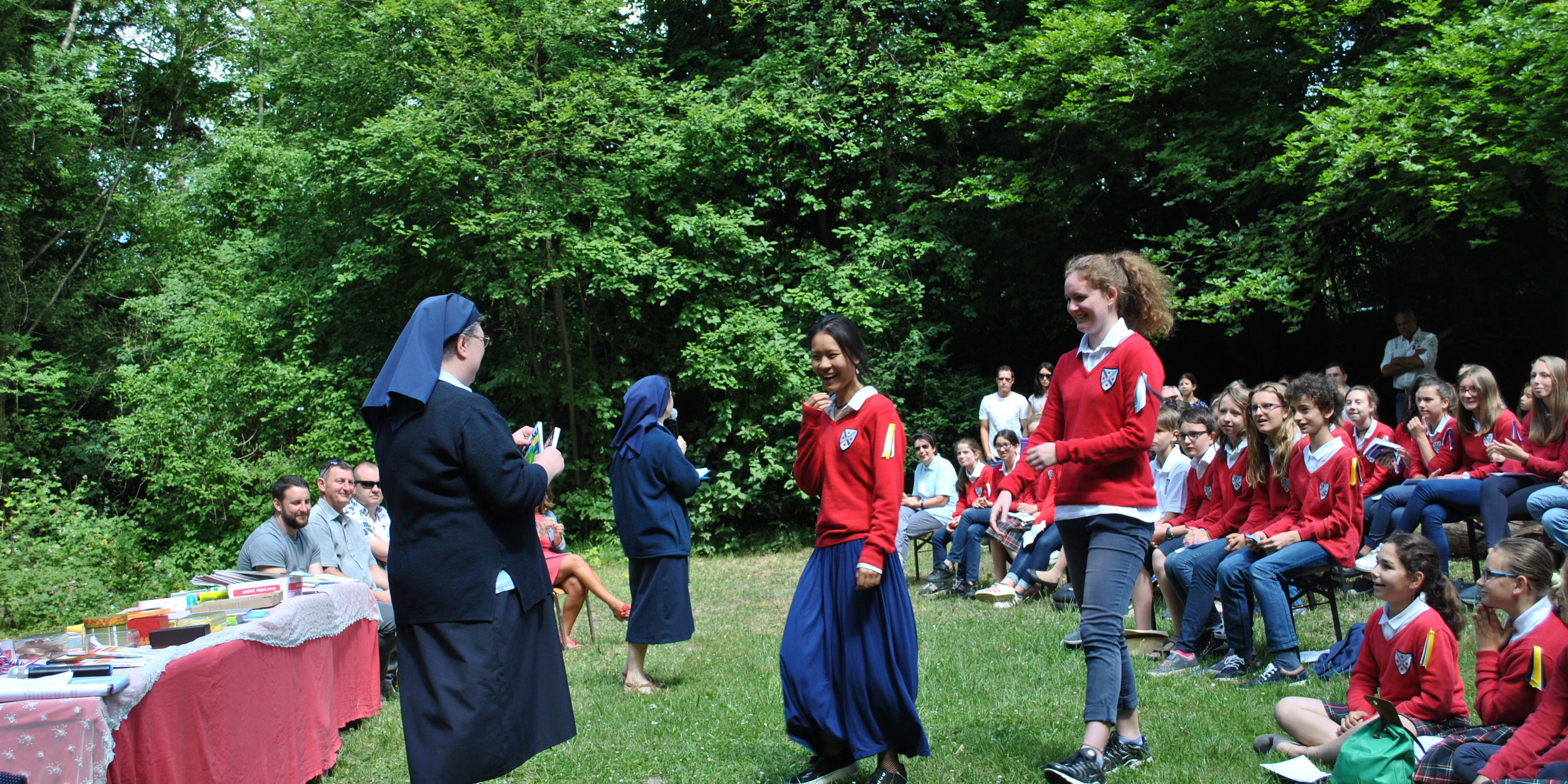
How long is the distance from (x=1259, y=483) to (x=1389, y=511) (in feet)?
5.44

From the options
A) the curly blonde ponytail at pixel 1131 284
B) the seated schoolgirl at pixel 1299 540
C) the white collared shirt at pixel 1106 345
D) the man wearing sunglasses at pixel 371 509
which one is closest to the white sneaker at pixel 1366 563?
the seated schoolgirl at pixel 1299 540

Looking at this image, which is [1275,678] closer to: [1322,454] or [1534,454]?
[1322,454]

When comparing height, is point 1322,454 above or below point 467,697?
above

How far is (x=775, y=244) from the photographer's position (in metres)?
15.1

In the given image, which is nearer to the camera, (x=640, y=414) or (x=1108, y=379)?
(x=1108, y=379)

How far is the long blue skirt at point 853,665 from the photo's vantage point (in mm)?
3998

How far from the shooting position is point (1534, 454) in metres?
6.43

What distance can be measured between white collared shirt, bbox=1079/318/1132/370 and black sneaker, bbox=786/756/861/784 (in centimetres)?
179

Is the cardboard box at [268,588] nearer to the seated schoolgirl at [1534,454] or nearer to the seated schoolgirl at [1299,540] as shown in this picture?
the seated schoolgirl at [1299,540]

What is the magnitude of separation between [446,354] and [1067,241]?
12.9 metres

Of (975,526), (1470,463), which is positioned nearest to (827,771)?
(1470,463)

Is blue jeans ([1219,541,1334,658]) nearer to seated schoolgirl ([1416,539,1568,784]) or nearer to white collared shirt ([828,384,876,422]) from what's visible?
seated schoolgirl ([1416,539,1568,784])

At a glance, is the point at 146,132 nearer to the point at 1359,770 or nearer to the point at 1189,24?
the point at 1189,24

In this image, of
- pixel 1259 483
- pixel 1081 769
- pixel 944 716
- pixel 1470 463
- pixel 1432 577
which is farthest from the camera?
pixel 1470 463
